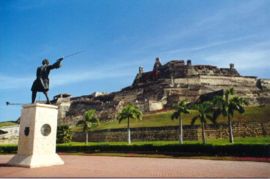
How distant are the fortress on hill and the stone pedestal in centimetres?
4944

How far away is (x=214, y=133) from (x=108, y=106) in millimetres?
34458

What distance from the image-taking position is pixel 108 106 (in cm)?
7500

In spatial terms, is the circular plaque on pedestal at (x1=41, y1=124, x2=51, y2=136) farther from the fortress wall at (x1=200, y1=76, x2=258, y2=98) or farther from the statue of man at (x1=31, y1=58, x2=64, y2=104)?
the fortress wall at (x1=200, y1=76, x2=258, y2=98)

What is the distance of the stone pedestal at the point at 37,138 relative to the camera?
1692 centimetres

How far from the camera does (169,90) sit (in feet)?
252

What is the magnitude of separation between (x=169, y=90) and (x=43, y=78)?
195 ft

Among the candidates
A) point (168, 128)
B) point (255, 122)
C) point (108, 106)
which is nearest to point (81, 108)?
point (108, 106)

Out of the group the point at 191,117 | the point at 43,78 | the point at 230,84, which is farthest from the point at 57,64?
the point at 230,84

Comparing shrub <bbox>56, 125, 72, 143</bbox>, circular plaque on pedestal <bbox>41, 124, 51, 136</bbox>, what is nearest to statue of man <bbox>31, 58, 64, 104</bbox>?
circular plaque on pedestal <bbox>41, 124, 51, 136</bbox>

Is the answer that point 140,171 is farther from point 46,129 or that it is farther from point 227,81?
point 227,81

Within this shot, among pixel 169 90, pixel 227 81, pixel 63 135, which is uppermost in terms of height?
pixel 227 81

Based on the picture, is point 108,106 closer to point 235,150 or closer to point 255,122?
point 255,122

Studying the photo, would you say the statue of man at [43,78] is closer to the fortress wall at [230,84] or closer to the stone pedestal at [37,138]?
the stone pedestal at [37,138]

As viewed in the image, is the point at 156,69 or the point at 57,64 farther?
the point at 156,69
